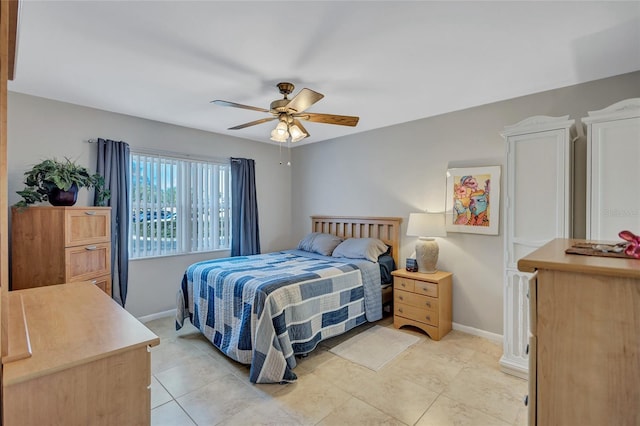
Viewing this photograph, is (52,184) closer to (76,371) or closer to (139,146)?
(139,146)

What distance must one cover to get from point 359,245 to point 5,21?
3.49 metres

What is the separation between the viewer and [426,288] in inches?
127

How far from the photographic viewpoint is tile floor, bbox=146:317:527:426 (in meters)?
1.99

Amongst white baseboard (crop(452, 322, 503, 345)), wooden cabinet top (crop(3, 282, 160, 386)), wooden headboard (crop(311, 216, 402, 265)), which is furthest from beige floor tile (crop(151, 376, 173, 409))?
white baseboard (crop(452, 322, 503, 345))

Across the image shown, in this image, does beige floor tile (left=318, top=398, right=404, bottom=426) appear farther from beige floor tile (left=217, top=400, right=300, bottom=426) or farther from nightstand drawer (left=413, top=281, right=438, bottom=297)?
nightstand drawer (left=413, top=281, right=438, bottom=297)

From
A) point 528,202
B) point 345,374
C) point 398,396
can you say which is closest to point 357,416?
point 398,396

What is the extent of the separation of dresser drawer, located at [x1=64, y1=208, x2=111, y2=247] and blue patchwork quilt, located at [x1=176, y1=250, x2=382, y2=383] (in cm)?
92

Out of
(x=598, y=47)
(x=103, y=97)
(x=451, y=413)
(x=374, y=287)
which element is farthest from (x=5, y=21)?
(x=374, y=287)

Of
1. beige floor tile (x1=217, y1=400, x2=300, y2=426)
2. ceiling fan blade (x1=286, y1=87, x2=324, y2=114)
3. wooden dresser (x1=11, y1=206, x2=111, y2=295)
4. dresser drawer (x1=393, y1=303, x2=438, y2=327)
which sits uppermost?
ceiling fan blade (x1=286, y1=87, x2=324, y2=114)

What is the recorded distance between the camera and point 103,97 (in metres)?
3.00

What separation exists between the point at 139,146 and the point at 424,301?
3829mm

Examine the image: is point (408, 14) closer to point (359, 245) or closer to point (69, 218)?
point (359, 245)

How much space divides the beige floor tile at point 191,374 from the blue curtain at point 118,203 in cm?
136

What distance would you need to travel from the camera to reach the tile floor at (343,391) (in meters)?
1.99
